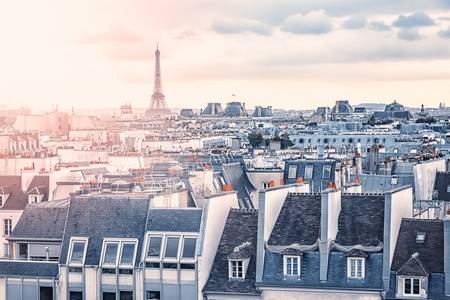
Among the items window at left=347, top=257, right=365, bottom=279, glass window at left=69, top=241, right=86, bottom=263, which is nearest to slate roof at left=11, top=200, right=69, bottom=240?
glass window at left=69, top=241, right=86, bottom=263

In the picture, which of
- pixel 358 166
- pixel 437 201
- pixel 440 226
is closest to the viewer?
pixel 440 226

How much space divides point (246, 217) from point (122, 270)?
14.1 feet

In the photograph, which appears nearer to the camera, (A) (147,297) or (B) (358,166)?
(A) (147,297)

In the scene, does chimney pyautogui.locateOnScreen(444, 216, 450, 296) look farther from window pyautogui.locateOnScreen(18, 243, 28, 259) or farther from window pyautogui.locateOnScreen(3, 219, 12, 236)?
window pyautogui.locateOnScreen(3, 219, 12, 236)

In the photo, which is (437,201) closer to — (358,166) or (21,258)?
(358,166)

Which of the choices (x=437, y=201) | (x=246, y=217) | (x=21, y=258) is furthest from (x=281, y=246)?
(x=437, y=201)

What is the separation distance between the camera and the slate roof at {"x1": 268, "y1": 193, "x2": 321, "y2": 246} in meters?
34.3

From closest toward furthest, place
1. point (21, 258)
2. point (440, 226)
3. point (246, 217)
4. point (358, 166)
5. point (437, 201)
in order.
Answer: point (440, 226), point (246, 217), point (21, 258), point (437, 201), point (358, 166)

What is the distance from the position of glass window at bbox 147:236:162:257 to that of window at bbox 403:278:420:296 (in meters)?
7.58

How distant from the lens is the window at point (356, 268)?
108 feet

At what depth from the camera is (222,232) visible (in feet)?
118

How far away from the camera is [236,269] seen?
3444 cm

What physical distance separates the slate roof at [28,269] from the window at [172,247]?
383cm

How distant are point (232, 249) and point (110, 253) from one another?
3847 millimetres
